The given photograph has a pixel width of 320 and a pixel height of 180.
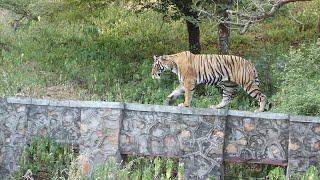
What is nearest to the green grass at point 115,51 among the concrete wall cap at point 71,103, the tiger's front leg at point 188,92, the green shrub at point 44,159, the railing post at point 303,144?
the tiger's front leg at point 188,92

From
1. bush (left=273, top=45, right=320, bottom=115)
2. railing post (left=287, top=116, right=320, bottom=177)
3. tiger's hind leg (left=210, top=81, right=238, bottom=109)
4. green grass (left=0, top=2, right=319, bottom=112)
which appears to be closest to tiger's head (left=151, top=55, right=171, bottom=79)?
green grass (left=0, top=2, right=319, bottom=112)

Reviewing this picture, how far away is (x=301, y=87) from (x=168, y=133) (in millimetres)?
2459

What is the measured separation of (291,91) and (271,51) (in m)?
6.50

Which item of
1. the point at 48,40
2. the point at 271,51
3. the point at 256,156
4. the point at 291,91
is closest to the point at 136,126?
the point at 256,156

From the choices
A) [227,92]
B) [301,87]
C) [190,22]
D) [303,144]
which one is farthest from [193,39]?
[303,144]

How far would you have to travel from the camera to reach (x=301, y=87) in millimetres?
10469

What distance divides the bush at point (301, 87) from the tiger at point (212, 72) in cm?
63

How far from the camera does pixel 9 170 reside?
967 cm

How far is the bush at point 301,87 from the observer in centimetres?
939

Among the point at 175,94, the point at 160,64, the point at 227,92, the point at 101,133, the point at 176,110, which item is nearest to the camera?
the point at 176,110

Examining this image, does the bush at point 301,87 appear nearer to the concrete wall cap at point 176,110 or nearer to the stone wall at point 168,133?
the stone wall at point 168,133

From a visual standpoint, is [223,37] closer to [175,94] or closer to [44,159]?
[175,94]

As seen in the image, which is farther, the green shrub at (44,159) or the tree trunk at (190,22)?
the tree trunk at (190,22)

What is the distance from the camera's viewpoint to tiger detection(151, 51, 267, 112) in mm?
11812
